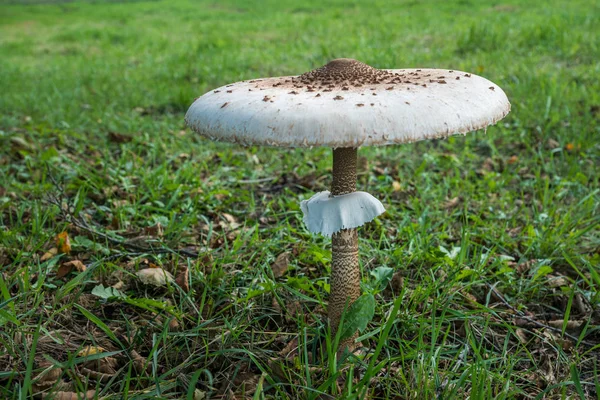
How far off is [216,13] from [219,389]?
560 inches

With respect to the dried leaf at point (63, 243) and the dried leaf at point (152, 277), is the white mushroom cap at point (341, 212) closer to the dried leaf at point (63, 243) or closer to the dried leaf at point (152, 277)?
the dried leaf at point (152, 277)

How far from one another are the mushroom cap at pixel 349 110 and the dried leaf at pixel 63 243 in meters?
1.54

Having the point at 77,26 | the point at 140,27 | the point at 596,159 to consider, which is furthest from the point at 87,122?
the point at 77,26

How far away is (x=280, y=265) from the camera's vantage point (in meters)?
3.09

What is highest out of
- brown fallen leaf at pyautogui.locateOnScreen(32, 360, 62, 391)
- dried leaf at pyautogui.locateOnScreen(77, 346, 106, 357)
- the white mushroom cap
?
the white mushroom cap

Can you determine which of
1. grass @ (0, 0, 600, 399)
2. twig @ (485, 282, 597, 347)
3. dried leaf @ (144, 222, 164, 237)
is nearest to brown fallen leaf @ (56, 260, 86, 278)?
grass @ (0, 0, 600, 399)

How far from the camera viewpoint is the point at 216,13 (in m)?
15.0

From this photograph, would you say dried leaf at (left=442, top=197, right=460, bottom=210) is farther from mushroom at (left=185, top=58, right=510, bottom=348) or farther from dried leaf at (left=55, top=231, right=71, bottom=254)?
dried leaf at (left=55, top=231, right=71, bottom=254)

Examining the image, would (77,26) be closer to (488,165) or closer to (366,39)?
(366,39)

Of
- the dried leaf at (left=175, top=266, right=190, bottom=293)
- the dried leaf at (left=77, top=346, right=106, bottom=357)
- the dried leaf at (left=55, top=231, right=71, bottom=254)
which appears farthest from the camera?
the dried leaf at (left=55, top=231, right=71, bottom=254)

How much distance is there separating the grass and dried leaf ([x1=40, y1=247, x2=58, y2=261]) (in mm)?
12

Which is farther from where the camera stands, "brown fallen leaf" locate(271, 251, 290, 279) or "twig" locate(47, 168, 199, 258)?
"twig" locate(47, 168, 199, 258)

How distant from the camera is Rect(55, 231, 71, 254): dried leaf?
3.16 m

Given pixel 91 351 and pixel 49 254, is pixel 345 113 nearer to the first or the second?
pixel 91 351
